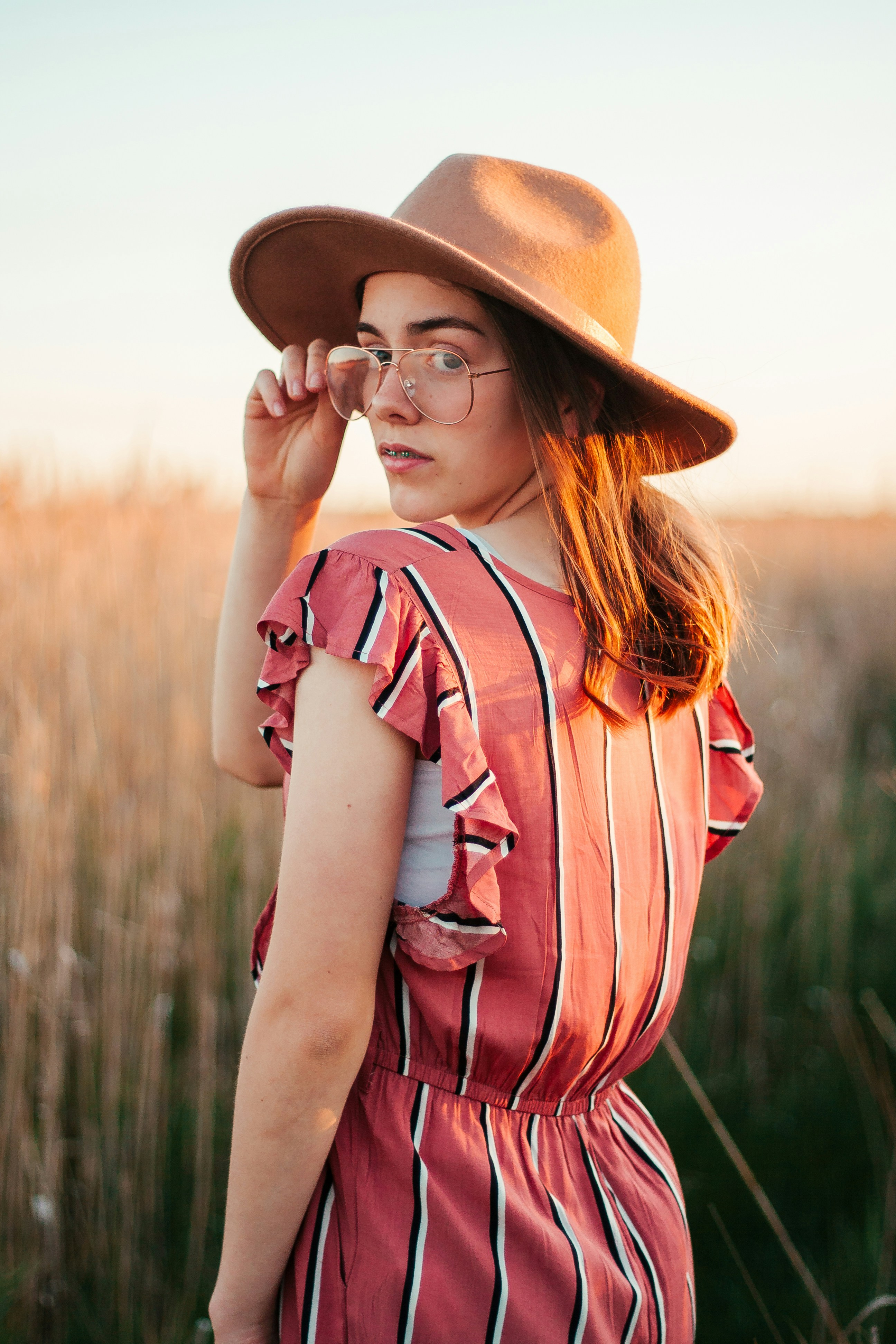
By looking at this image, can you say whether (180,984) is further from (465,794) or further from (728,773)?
(465,794)

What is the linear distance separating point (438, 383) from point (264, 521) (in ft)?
1.64

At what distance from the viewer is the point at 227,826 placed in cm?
281

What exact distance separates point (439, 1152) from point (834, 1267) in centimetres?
170

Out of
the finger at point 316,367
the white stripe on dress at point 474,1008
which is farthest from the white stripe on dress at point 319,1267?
the finger at point 316,367

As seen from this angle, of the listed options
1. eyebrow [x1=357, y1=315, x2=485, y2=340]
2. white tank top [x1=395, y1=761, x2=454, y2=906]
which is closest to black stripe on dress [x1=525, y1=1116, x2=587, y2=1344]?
white tank top [x1=395, y1=761, x2=454, y2=906]

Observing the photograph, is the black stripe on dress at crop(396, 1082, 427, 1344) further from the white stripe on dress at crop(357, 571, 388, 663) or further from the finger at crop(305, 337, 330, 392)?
the finger at crop(305, 337, 330, 392)

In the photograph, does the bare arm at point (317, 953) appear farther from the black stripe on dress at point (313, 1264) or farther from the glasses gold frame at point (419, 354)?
the glasses gold frame at point (419, 354)

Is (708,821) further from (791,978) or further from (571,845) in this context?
(791,978)

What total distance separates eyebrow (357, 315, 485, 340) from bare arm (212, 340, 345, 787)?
0.34 meters

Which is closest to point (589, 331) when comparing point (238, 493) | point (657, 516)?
point (657, 516)

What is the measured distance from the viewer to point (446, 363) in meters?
1.03

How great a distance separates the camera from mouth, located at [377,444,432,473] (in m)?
1.09

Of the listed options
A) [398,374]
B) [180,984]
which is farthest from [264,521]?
[180,984]

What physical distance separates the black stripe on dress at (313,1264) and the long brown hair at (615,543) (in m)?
0.56
